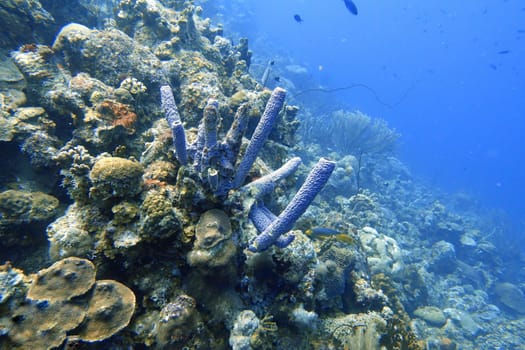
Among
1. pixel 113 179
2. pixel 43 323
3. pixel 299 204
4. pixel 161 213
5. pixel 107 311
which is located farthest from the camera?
pixel 299 204

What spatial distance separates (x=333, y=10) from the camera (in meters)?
125

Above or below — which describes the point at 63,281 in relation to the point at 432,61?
below

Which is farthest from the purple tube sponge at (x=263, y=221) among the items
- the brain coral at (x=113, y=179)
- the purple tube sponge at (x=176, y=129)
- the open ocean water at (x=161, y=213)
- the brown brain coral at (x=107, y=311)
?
the brown brain coral at (x=107, y=311)

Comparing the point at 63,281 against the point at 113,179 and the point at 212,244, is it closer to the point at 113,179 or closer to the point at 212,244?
the point at 113,179

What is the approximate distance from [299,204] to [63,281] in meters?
1.92

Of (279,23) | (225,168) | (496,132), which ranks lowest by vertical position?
(225,168)

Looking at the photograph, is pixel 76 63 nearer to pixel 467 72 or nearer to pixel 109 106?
pixel 109 106

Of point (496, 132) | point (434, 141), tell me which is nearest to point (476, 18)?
point (496, 132)

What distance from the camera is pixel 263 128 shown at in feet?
8.73

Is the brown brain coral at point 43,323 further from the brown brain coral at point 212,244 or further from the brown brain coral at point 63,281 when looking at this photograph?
the brown brain coral at point 212,244

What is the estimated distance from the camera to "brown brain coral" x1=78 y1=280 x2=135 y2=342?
73.3 inches

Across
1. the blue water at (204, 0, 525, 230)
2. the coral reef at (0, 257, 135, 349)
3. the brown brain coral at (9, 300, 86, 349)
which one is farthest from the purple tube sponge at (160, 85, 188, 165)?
the blue water at (204, 0, 525, 230)

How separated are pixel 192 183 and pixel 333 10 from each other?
14829cm

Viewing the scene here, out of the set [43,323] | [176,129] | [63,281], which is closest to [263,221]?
[176,129]
